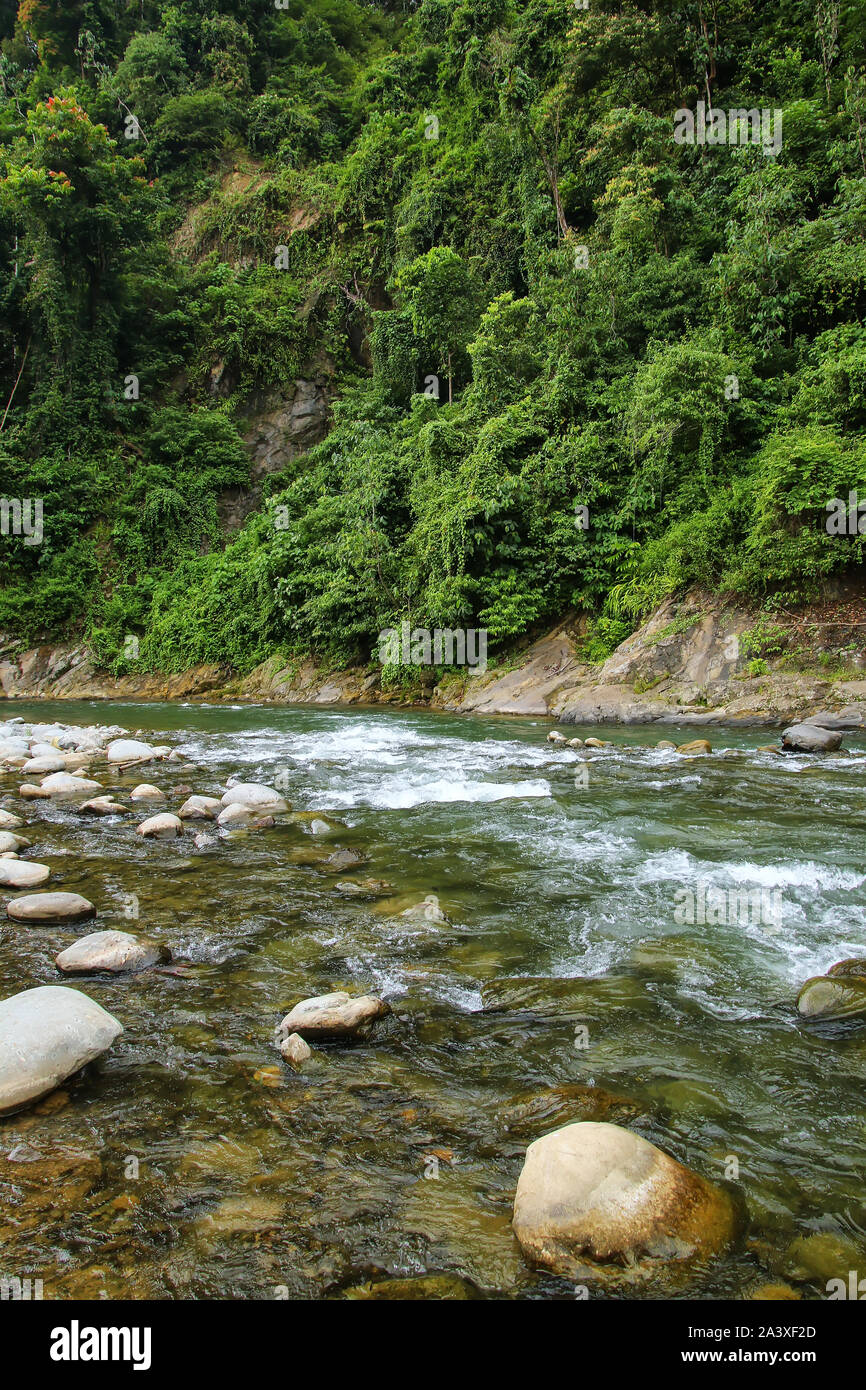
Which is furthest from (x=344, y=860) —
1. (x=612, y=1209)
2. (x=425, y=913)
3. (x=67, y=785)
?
(x=67, y=785)

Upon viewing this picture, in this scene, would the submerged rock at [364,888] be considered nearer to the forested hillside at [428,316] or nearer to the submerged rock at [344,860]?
the submerged rock at [344,860]

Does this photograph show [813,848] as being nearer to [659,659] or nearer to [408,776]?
[408,776]

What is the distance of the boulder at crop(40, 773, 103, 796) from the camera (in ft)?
24.7

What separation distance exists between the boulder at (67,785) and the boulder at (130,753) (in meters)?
1.41

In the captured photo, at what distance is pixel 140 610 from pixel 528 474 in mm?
16175

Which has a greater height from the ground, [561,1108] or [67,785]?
[67,785]

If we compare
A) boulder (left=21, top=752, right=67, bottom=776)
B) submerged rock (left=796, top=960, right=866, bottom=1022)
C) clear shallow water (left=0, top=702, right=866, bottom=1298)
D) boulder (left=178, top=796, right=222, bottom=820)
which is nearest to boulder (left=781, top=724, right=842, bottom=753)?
clear shallow water (left=0, top=702, right=866, bottom=1298)

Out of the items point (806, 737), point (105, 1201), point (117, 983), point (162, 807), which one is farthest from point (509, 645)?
point (105, 1201)

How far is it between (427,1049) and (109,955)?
1813 mm

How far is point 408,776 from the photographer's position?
8.27 m

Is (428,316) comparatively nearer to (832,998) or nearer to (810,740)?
(810,740)

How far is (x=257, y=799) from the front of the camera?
6.73m

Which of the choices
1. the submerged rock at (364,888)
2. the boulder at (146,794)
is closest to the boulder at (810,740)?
the submerged rock at (364,888)

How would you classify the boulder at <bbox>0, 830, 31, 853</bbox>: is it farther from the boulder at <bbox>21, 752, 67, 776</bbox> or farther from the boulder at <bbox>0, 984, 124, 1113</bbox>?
the boulder at <bbox>21, 752, 67, 776</bbox>
